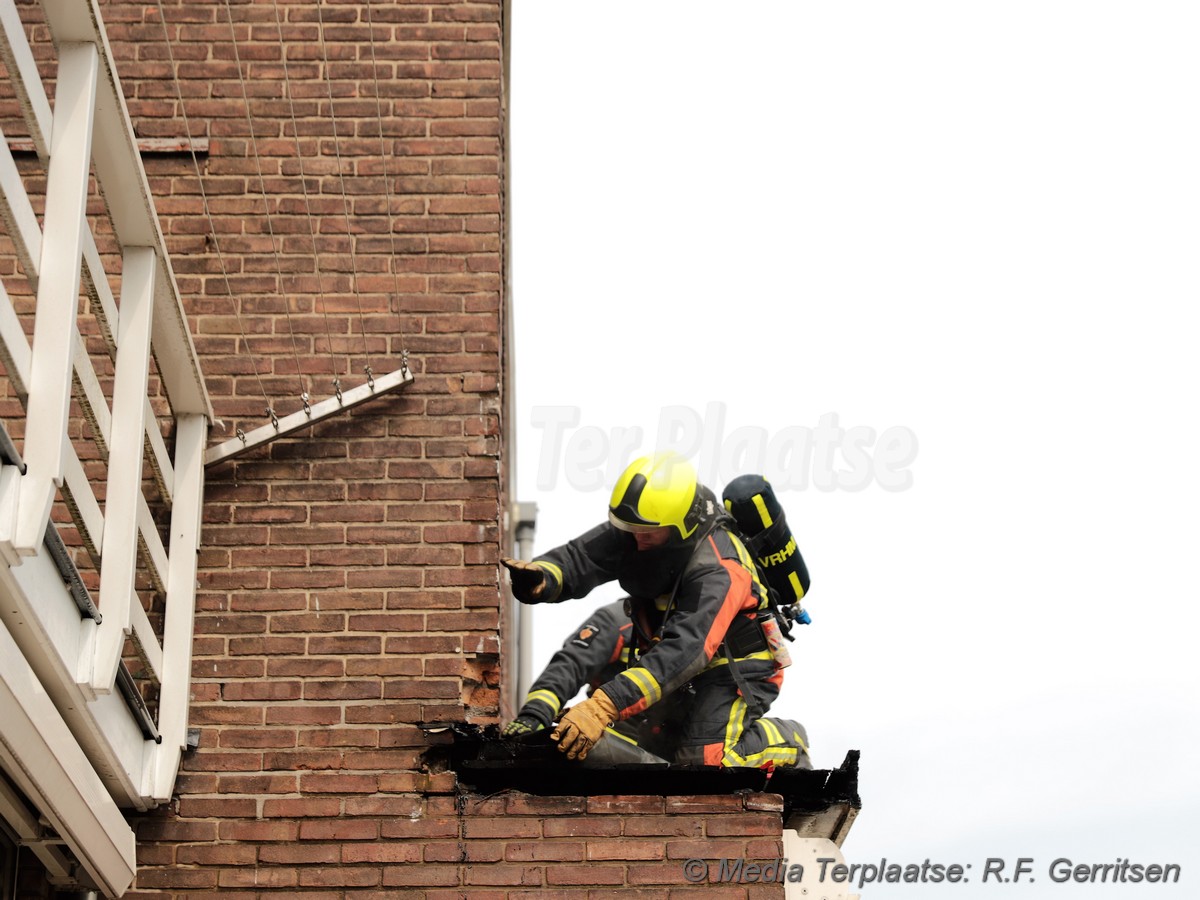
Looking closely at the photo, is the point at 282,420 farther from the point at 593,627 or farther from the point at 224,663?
the point at 593,627

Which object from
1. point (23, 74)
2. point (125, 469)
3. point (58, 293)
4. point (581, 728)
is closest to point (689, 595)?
point (581, 728)

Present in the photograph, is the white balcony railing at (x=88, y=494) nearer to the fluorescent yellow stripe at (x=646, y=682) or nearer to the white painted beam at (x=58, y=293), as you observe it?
the white painted beam at (x=58, y=293)

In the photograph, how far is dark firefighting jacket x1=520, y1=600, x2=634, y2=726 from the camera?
6027 mm

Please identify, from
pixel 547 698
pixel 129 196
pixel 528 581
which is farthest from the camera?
pixel 528 581

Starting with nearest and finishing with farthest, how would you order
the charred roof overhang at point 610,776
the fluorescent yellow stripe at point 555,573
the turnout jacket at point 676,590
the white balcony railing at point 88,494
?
the white balcony railing at point 88,494
the charred roof overhang at point 610,776
the turnout jacket at point 676,590
the fluorescent yellow stripe at point 555,573

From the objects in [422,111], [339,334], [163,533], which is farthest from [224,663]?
[422,111]

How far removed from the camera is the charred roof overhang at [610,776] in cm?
528

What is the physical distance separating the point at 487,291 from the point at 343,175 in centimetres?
84

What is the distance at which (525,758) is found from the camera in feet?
17.4

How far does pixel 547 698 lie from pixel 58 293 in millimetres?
2586

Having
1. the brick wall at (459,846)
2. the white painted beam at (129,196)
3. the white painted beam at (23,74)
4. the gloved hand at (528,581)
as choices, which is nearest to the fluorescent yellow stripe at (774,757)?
the brick wall at (459,846)

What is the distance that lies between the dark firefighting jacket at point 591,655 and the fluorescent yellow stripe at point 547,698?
0.10m

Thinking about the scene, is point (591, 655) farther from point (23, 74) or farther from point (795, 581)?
point (23, 74)

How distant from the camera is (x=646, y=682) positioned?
5363 mm
